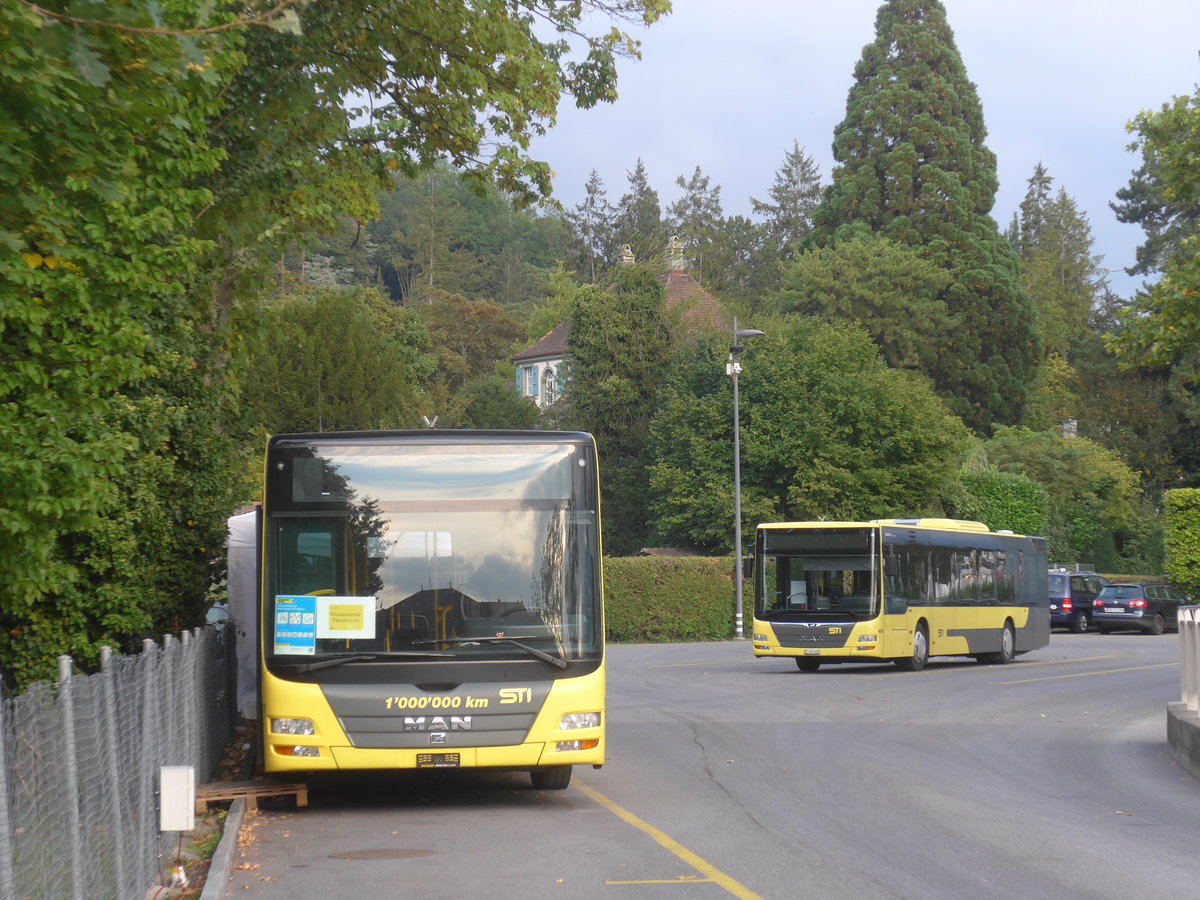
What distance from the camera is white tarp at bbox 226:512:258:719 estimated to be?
1691cm

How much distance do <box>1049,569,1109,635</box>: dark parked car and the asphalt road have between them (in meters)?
26.9

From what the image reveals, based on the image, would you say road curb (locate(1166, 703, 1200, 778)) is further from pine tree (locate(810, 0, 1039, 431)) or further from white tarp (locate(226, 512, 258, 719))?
pine tree (locate(810, 0, 1039, 431))

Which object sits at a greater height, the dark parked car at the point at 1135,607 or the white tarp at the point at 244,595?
the white tarp at the point at 244,595

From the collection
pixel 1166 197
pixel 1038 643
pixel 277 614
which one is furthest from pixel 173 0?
pixel 1038 643

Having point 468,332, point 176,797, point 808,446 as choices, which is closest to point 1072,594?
point 808,446

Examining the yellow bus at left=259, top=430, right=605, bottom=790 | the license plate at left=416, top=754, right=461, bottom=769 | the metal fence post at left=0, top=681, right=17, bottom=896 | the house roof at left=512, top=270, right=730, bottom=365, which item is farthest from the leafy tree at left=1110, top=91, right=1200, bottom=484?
the house roof at left=512, top=270, right=730, bottom=365

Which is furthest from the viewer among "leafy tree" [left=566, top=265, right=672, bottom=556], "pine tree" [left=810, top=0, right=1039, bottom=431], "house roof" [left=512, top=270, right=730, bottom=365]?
"pine tree" [left=810, top=0, right=1039, bottom=431]

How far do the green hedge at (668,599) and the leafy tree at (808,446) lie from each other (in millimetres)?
6612

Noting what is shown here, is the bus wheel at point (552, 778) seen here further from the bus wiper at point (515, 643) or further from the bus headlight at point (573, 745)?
the bus wiper at point (515, 643)

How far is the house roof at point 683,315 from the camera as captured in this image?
6122 centimetres

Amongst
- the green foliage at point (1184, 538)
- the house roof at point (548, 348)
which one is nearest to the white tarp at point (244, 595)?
the green foliage at point (1184, 538)

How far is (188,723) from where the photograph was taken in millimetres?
10656

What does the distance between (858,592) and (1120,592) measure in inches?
858

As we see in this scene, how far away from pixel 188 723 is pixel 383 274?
10285 cm
